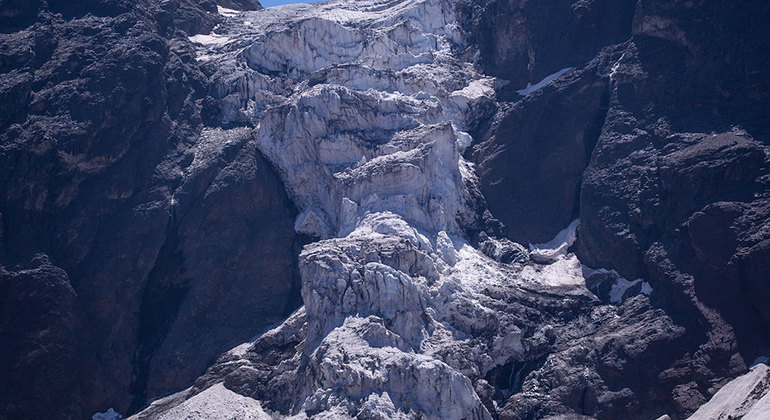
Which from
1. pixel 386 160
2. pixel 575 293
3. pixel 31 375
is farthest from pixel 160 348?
pixel 575 293

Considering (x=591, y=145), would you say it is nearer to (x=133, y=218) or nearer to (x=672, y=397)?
(x=672, y=397)

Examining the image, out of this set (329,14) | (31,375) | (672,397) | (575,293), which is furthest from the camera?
(329,14)

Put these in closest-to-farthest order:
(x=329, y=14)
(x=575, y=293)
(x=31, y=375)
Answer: (x=31, y=375)
(x=575, y=293)
(x=329, y=14)

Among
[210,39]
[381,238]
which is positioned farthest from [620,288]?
[210,39]

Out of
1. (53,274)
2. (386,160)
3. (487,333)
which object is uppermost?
(386,160)

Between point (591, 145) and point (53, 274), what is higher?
point (591, 145)

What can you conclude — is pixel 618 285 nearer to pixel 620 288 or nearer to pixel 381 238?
pixel 620 288

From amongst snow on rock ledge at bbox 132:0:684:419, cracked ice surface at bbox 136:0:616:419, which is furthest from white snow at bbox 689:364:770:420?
cracked ice surface at bbox 136:0:616:419

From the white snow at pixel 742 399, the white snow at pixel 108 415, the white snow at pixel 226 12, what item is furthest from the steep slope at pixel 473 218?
the white snow at pixel 226 12
